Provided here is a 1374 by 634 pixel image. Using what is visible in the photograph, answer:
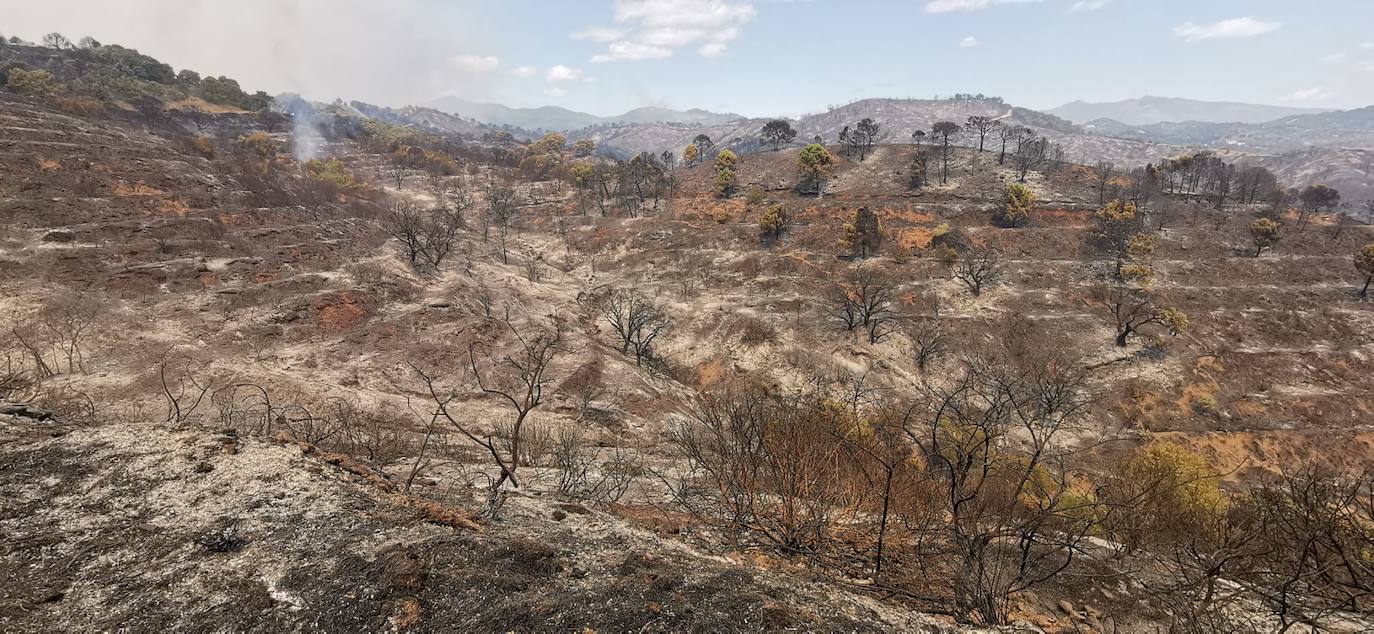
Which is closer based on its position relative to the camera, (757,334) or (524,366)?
(524,366)

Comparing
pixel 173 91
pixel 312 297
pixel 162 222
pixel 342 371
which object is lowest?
Answer: pixel 342 371

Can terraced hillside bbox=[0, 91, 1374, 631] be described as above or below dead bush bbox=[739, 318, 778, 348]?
above

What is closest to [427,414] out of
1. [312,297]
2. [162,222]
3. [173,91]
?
[312,297]

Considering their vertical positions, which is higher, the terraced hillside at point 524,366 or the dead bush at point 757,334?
the terraced hillside at point 524,366

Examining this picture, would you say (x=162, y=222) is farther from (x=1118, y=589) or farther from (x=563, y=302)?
(x=1118, y=589)

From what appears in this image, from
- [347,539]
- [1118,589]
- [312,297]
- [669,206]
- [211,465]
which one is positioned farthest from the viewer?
[669,206]

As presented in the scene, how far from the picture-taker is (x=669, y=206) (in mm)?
68125

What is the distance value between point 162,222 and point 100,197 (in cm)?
512

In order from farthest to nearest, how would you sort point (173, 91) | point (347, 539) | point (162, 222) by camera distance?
point (173, 91)
point (162, 222)
point (347, 539)

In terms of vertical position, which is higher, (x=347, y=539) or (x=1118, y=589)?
(x=347, y=539)

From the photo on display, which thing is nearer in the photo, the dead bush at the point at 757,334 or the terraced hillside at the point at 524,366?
the terraced hillside at the point at 524,366

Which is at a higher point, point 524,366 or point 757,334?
point 524,366

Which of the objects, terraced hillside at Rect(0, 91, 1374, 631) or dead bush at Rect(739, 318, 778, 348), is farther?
dead bush at Rect(739, 318, 778, 348)

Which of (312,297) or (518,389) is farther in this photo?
(312,297)
